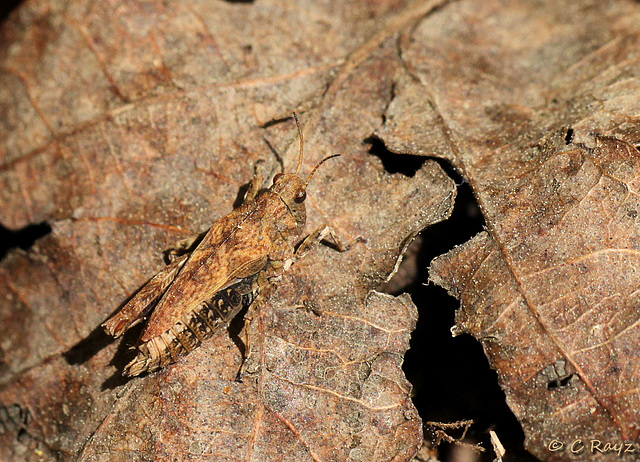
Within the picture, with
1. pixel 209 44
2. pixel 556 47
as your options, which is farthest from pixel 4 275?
pixel 556 47

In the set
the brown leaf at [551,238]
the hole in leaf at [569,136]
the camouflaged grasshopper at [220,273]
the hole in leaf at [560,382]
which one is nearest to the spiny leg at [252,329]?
the camouflaged grasshopper at [220,273]

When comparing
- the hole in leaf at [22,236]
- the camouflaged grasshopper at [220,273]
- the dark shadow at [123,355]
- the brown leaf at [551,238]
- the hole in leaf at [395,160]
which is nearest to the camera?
the brown leaf at [551,238]

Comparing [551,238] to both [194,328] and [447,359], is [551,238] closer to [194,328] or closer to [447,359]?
[447,359]

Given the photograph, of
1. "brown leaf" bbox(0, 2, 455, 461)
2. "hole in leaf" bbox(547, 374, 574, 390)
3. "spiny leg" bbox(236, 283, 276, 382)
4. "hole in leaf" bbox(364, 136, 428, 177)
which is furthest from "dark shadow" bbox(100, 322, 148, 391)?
"hole in leaf" bbox(547, 374, 574, 390)

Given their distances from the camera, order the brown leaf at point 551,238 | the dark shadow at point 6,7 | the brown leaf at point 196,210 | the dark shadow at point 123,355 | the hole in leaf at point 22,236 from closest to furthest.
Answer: the brown leaf at point 551,238, the brown leaf at point 196,210, the dark shadow at point 123,355, the hole in leaf at point 22,236, the dark shadow at point 6,7

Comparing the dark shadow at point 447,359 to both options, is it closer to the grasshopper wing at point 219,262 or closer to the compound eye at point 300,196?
the compound eye at point 300,196

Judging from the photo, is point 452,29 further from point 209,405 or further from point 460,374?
point 209,405

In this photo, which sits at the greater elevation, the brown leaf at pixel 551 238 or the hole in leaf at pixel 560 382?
the brown leaf at pixel 551 238
